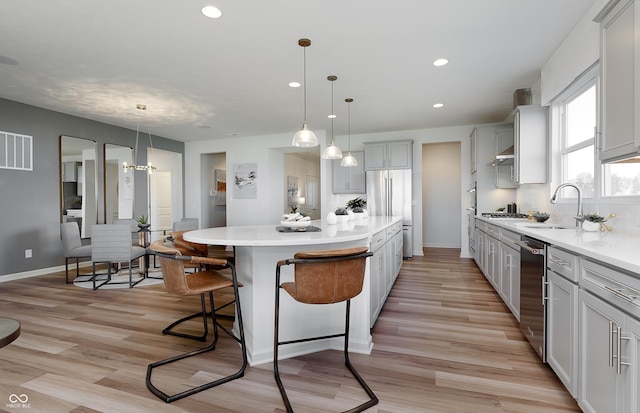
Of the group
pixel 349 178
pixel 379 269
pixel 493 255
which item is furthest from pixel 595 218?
pixel 349 178

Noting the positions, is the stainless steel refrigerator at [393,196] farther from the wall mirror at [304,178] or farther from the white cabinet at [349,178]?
the wall mirror at [304,178]

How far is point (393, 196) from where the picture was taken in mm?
6484

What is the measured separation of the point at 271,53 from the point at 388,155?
3825 millimetres

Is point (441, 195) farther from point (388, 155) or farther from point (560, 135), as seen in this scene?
point (560, 135)

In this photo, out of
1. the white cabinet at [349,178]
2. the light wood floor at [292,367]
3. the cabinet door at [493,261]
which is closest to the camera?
the light wood floor at [292,367]

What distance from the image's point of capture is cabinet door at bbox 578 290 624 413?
4.39 feet

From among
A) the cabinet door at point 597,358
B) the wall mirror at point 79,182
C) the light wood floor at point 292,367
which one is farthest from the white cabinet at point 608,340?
the wall mirror at point 79,182

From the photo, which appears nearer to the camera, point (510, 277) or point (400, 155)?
point (510, 277)

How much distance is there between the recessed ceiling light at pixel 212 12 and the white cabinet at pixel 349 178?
184 inches

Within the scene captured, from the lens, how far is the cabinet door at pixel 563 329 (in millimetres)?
1679

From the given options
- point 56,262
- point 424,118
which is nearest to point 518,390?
point 424,118

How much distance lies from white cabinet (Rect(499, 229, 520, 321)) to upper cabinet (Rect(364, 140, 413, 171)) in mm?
3344

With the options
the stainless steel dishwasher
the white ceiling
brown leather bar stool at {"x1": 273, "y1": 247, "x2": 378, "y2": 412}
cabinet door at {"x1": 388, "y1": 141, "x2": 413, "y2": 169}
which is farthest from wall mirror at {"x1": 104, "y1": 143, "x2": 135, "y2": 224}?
the stainless steel dishwasher

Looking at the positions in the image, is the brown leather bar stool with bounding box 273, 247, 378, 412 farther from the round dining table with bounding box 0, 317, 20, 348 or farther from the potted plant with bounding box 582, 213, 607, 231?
the potted plant with bounding box 582, 213, 607, 231
